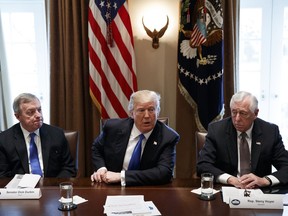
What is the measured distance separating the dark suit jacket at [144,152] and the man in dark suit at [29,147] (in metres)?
0.28

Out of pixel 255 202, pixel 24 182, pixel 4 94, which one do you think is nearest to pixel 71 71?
pixel 4 94

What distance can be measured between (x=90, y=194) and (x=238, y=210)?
0.79 metres

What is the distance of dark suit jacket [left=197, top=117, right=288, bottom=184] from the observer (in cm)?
231

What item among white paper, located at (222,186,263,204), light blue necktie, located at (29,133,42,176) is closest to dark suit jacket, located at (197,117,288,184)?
white paper, located at (222,186,263,204)

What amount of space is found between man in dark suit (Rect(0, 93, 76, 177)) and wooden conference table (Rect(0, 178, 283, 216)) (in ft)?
1.30

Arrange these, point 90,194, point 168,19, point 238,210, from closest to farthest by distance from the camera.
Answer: point 238,210, point 90,194, point 168,19

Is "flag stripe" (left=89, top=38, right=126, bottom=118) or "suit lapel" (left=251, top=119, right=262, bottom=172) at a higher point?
"flag stripe" (left=89, top=38, right=126, bottom=118)

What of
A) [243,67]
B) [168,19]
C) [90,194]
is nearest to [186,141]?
[243,67]

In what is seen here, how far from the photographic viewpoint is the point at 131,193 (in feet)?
6.31

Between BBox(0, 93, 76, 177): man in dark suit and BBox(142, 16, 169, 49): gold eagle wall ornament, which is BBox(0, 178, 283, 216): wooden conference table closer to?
BBox(0, 93, 76, 177): man in dark suit

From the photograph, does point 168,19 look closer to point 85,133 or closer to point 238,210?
point 85,133

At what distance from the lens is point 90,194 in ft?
6.21

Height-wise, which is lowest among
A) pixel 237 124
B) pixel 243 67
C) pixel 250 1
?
pixel 237 124

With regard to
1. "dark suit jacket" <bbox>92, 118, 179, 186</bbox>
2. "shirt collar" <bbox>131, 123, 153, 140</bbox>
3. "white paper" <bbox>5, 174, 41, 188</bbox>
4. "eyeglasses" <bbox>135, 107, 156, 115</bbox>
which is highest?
"eyeglasses" <bbox>135, 107, 156, 115</bbox>
